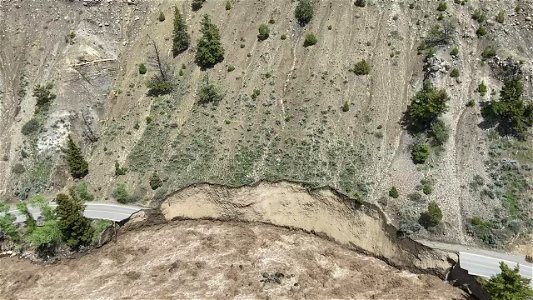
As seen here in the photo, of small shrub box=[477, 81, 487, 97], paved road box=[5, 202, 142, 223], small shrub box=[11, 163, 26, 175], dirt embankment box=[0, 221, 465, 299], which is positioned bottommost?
dirt embankment box=[0, 221, 465, 299]

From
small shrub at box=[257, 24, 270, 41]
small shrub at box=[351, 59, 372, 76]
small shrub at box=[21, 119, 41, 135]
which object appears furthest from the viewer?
small shrub at box=[257, 24, 270, 41]

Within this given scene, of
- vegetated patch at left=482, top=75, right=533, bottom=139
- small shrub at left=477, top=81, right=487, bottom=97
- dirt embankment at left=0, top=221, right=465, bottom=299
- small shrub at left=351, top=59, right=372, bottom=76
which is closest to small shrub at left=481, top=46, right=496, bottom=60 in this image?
small shrub at left=477, top=81, right=487, bottom=97

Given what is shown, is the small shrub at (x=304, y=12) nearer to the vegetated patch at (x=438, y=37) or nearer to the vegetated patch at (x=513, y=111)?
the vegetated patch at (x=438, y=37)

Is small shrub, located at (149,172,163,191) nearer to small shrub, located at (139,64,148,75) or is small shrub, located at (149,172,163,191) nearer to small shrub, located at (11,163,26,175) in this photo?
small shrub, located at (139,64,148,75)

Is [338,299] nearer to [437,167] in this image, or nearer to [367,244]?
[367,244]

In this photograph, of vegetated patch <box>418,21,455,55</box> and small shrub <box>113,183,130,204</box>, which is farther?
vegetated patch <box>418,21,455,55</box>

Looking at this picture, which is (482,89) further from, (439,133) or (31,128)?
(31,128)

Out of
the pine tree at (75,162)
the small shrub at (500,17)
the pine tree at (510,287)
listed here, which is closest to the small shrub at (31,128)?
the pine tree at (75,162)
